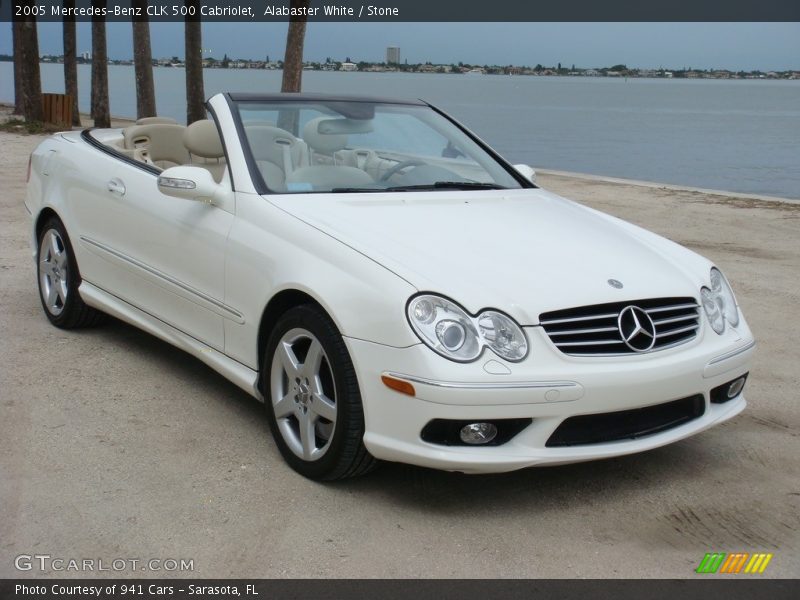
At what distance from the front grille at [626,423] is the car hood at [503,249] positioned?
1.35 feet

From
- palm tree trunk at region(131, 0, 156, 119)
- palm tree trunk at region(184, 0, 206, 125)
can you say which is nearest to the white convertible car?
palm tree trunk at region(184, 0, 206, 125)

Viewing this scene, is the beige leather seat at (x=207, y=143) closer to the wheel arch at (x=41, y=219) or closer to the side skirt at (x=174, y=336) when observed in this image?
the side skirt at (x=174, y=336)

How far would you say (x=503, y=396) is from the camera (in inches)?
142

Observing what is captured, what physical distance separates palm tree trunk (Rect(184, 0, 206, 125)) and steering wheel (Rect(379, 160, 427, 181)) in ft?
55.6

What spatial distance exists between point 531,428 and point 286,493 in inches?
39.3

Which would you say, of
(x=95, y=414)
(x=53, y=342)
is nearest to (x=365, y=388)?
(x=95, y=414)

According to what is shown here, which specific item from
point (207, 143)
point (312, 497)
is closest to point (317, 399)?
point (312, 497)

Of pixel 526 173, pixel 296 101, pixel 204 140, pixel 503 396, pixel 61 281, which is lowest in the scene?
pixel 61 281

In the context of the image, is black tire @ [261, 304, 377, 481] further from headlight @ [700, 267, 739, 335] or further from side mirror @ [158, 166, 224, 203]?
headlight @ [700, 267, 739, 335]

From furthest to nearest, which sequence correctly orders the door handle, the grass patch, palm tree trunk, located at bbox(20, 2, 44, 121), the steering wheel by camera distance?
palm tree trunk, located at bbox(20, 2, 44, 121) → the grass patch → the door handle → the steering wheel

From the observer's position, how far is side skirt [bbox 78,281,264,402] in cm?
452

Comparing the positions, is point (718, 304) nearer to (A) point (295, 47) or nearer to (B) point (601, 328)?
(B) point (601, 328)

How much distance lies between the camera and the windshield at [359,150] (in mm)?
4871

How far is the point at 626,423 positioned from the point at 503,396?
60 centimetres
